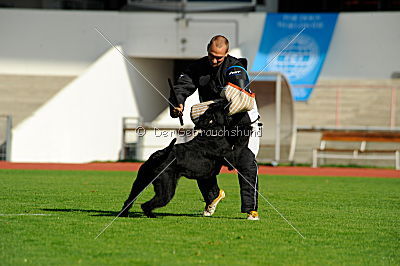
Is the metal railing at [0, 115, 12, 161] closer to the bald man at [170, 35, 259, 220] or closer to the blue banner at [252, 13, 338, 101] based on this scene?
the blue banner at [252, 13, 338, 101]

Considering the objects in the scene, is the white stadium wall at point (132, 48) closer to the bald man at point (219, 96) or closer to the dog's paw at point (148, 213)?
the bald man at point (219, 96)

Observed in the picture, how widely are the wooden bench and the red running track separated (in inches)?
23.5

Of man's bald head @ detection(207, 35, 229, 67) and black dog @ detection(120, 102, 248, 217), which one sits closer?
black dog @ detection(120, 102, 248, 217)

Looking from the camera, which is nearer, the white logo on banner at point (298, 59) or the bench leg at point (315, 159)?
the bench leg at point (315, 159)

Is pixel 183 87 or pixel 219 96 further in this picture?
pixel 183 87

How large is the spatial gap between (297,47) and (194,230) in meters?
22.5

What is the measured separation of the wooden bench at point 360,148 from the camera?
1021 inches

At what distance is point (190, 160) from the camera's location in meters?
9.78

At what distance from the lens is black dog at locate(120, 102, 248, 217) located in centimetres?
972

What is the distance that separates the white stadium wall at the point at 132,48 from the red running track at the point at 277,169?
307 centimetres

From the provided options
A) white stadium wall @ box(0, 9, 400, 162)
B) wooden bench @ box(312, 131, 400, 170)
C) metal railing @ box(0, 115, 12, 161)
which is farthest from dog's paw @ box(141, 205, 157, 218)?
white stadium wall @ box(0, 9, 400, 162)

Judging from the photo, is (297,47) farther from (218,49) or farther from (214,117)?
(214,117)

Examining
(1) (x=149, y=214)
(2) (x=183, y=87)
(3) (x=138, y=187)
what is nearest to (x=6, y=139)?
(2) (x=183, y=87)

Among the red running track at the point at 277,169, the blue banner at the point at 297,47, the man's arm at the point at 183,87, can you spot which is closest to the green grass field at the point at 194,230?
the man's arm at the point at 183,87
